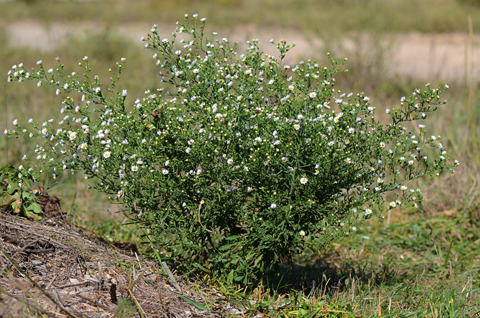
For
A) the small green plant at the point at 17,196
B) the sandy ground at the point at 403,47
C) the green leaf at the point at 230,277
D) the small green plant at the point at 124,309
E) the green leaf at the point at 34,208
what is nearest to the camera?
the small green plant at the point at 124,309

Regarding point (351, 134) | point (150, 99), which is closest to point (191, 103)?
point (150, 99)

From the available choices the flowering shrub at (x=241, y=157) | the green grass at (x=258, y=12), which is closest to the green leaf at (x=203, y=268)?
the flowering shrub at (x=241, y=157)

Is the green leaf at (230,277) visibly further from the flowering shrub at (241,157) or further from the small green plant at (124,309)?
the small green plant at (124,309)

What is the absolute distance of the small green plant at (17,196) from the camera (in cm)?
282

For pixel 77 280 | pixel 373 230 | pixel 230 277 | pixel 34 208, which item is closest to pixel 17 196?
pixel 34 208

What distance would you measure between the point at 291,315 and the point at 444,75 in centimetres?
697

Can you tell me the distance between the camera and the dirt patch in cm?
221

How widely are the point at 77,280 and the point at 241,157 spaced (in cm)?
112

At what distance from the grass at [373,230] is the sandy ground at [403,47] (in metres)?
0.30

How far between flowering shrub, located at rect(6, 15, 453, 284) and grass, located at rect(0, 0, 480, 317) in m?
0.40

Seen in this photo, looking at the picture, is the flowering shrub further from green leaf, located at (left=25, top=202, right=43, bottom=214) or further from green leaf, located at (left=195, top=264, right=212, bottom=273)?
green leaf, located at (left=25, top=202, right=43, bottom=214)

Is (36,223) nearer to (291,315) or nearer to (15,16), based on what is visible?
(291,315)

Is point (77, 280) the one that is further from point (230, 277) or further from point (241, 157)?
point (241, 157)

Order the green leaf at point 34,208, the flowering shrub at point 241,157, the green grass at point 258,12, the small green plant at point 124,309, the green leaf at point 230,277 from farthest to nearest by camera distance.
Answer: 1. the green grass at point 258,12
2. the green leaf at point 34,208
3. the green leaf at point 230,277
4. the flowering shrub at point 241,157
5. the small green plant at point 124,309
